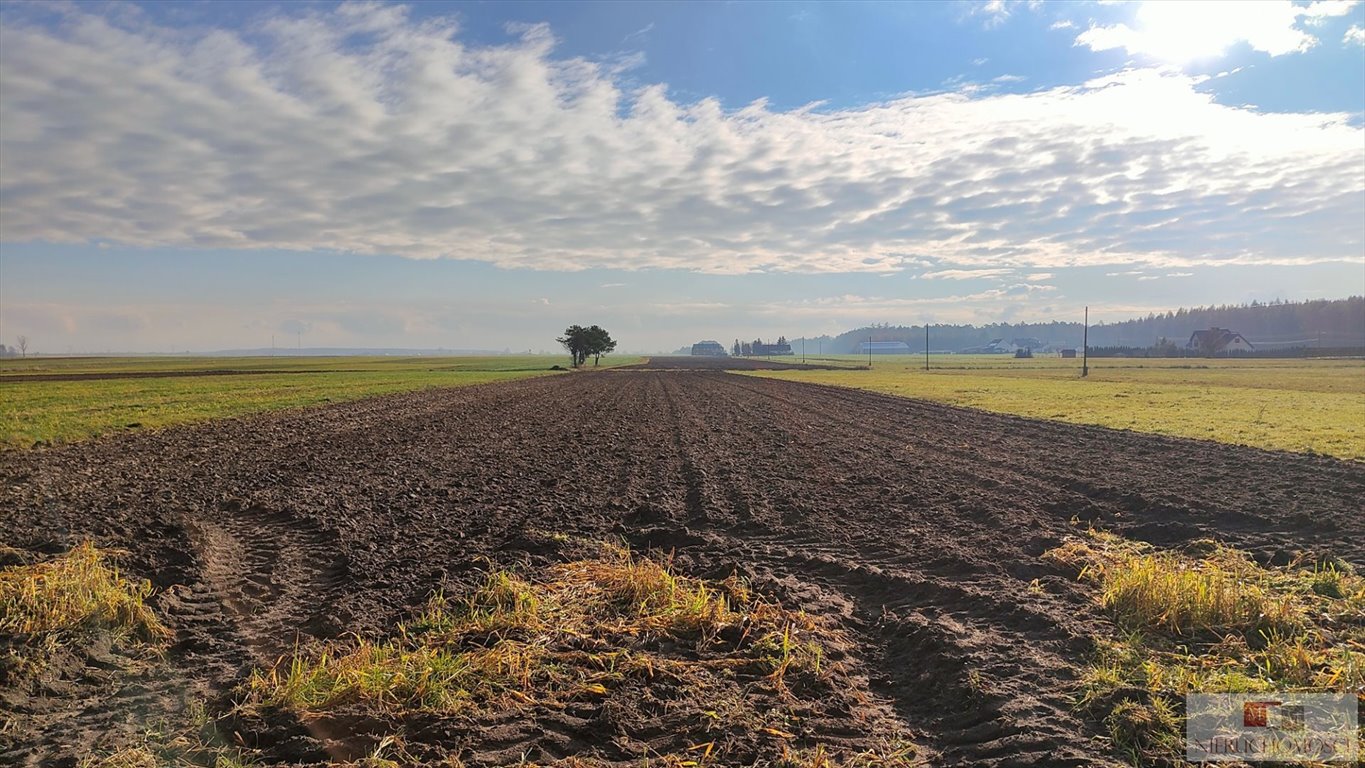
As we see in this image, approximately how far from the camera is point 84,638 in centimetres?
581

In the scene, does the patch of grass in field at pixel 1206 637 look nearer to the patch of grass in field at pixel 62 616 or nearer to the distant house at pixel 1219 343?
the patch of grass in field at pixel 62 616

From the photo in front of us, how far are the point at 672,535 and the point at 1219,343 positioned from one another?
182 meters

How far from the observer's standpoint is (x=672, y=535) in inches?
372

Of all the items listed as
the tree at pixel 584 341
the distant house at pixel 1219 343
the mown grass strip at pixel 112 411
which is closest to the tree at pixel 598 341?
the tree at pixel 584 341

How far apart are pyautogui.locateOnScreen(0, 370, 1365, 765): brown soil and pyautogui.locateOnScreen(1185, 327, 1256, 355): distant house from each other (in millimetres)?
164725

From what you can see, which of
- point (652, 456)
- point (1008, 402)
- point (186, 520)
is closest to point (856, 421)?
point (652, 456)

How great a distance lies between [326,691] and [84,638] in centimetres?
269

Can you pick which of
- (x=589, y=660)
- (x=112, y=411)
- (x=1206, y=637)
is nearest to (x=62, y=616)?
(x=589, y=660)

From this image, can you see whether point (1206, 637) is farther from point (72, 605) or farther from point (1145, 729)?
point (72, 605)

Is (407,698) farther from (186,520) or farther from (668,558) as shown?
(186,520)

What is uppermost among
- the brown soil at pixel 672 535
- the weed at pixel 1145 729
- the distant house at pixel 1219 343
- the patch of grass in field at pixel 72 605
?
the distant house at pixel 1219 343

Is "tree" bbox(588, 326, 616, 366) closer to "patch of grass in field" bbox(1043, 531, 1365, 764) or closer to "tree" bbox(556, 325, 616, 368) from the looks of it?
"tree" bbox(556, 325, 616, 368)

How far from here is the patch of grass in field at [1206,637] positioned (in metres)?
4.55

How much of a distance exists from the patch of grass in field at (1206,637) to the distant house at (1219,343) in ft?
585
